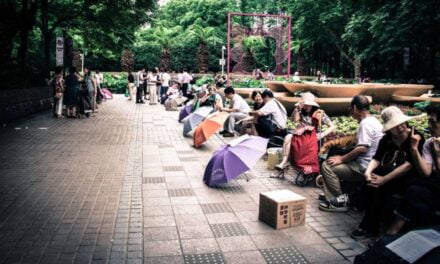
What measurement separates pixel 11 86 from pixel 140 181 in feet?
Result: 35.1

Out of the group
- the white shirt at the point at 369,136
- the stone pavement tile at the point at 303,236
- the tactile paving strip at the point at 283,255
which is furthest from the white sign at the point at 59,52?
the tactile paving strip at the point at 283,255

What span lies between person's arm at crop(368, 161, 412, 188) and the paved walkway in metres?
0.71

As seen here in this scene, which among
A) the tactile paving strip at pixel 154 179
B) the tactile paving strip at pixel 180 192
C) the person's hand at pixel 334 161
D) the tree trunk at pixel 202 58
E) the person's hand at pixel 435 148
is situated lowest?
the tactile paving strip at pixel 180 192

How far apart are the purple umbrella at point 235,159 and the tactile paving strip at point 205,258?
230cm

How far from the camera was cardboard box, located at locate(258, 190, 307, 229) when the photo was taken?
5168 millimetres

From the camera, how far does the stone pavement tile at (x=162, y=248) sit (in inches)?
176

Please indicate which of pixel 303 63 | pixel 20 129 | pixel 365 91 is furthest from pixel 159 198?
pixel 303 63

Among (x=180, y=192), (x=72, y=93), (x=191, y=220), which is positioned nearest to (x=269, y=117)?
(x=180, y=192)

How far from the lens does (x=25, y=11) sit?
687 inches

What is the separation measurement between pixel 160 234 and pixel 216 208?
1.18 metres

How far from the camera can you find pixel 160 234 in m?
5.02

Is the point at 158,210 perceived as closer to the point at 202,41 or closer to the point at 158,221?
the point at 158,221

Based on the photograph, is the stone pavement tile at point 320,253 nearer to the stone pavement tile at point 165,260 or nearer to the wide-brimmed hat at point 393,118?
the stone pavement tile at point 165,260

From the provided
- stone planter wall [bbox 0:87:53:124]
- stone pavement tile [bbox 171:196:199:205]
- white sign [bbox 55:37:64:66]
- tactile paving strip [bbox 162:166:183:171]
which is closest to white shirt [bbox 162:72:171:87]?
stone planter wall [bbox 0:87:53:124]
